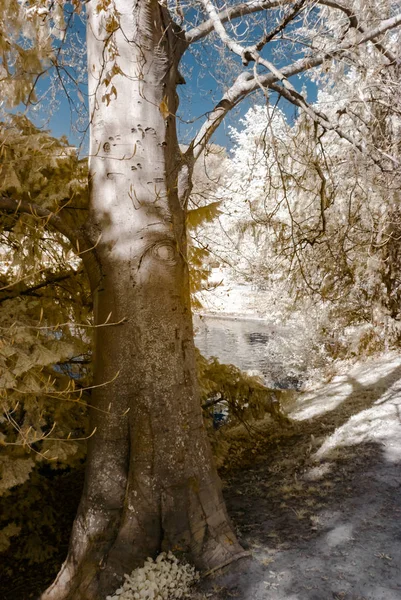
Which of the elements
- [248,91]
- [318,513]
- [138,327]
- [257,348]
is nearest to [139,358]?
[138,327]

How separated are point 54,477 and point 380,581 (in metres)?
3.06

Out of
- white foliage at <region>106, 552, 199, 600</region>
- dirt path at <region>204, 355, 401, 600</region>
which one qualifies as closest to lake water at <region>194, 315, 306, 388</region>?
dirt path at <region>204, 355, 401, 600</region>

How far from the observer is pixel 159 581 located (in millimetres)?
2609

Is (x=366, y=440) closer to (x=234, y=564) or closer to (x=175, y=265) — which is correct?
(x=234, y=564)

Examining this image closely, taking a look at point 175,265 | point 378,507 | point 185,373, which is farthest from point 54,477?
point 378,507

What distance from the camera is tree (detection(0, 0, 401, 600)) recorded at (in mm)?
2783

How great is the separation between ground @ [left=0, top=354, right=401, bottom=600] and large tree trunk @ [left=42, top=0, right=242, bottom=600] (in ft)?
1.00

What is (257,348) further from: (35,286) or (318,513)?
(35,286)

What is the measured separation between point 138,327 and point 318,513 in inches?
76.8

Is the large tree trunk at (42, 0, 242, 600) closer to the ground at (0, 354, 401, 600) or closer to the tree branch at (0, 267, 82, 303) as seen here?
the ground at (0, 354, 401, 600)

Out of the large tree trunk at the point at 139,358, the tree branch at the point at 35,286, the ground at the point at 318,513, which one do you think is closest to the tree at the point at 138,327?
the large tree trunk at the point at 139,358

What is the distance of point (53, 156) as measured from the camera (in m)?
3.39

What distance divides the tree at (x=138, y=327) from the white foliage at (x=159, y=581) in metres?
0.07

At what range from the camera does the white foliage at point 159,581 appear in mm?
2566
